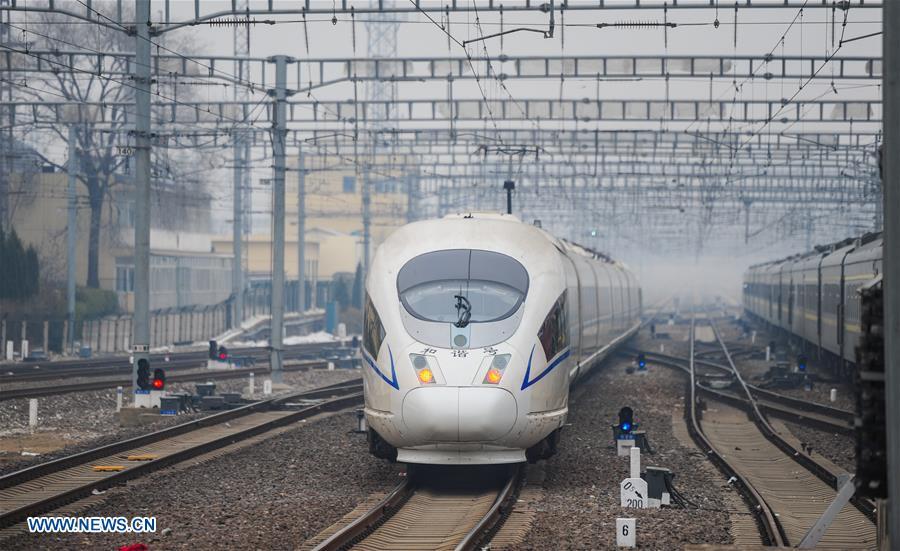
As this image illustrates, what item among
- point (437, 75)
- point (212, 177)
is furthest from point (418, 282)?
point (212, 177)

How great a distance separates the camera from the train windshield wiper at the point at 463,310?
43.8 feet

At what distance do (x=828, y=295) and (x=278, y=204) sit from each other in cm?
1459

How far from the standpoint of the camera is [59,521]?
11.3 m

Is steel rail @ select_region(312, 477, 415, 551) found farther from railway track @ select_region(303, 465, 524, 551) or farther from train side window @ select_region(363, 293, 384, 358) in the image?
train side window @ select_region(363, 293, 384, 358)

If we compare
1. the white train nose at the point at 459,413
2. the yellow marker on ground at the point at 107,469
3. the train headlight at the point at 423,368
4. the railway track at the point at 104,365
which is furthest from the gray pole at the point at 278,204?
the white train nose at the point at 459,413

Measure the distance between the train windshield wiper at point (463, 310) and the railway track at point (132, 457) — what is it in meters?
4.31

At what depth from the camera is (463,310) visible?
44.3 feet

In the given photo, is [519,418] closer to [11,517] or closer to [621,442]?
[621,442]

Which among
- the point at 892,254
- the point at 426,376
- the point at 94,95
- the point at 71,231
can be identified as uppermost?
the point at 94,95

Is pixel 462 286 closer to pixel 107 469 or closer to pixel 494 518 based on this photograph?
pixel 494 518

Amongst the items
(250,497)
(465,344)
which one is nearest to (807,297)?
(465,344)

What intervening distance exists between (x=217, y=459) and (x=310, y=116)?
26073 mm

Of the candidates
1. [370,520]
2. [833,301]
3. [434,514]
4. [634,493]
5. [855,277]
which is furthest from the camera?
[833,301]

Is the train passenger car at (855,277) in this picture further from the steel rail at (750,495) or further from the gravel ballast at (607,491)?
the steel rail at (750,495)
